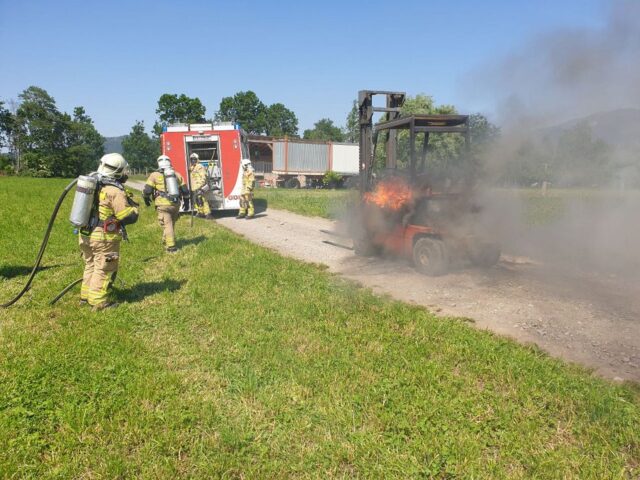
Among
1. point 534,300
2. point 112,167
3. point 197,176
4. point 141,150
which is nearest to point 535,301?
point 534,300

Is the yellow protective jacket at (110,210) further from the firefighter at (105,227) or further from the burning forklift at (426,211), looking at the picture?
the burning forklift at (426,211)

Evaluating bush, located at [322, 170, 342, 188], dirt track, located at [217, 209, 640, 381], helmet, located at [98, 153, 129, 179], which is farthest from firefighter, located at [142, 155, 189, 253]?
bush, located at [322, 170, 342, 188]

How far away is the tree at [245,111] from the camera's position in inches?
4028

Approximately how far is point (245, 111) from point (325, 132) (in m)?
24.5

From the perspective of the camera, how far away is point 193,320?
494 cm

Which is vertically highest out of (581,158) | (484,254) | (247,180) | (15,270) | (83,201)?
(581,158)

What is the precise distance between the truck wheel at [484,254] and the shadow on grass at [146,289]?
4.61m

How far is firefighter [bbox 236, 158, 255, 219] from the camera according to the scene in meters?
14.2

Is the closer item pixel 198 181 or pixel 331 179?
pixel 198 181

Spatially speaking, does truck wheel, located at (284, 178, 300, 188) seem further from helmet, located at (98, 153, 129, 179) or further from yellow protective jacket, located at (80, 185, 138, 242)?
yellow protective jacket, located at (80, 185, 138, 242)

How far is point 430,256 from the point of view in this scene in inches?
260

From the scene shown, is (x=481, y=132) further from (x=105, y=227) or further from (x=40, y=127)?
(x=40, y=127)

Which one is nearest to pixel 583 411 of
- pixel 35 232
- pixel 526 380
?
pixel 526 380

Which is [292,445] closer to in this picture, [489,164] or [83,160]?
[489,164]
